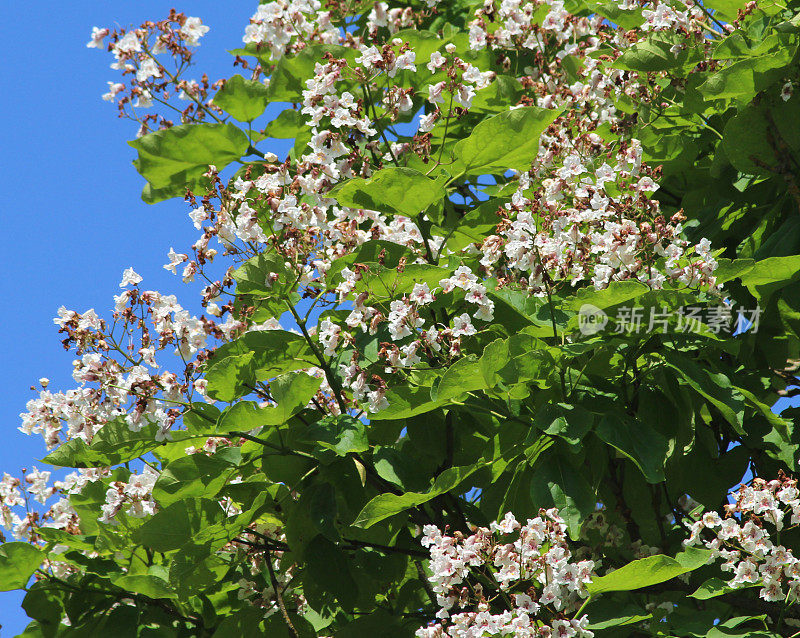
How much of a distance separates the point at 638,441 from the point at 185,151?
2.00m

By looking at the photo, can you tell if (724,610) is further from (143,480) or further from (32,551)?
(32,551)

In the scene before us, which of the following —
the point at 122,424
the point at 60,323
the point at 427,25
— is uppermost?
the point at 427,25

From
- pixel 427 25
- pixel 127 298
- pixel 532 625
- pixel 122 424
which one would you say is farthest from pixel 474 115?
pixel 532 625

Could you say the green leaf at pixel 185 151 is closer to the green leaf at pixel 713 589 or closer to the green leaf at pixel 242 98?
the green leaf at pixel 242 98

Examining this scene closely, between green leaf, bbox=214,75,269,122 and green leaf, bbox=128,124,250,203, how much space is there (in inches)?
6.7

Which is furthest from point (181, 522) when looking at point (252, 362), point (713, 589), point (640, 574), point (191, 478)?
point (713, 589)

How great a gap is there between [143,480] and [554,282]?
4.83 ft

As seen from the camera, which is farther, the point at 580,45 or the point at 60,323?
the point at 580,45

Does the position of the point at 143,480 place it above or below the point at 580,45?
below

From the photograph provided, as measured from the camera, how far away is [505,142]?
2.82 metres

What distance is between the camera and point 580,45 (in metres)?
4.09

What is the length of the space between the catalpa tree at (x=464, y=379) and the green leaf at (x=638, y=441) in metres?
0.01

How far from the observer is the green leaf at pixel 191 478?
2711 millimetres

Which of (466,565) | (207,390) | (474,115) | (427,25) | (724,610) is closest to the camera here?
(466,565)
